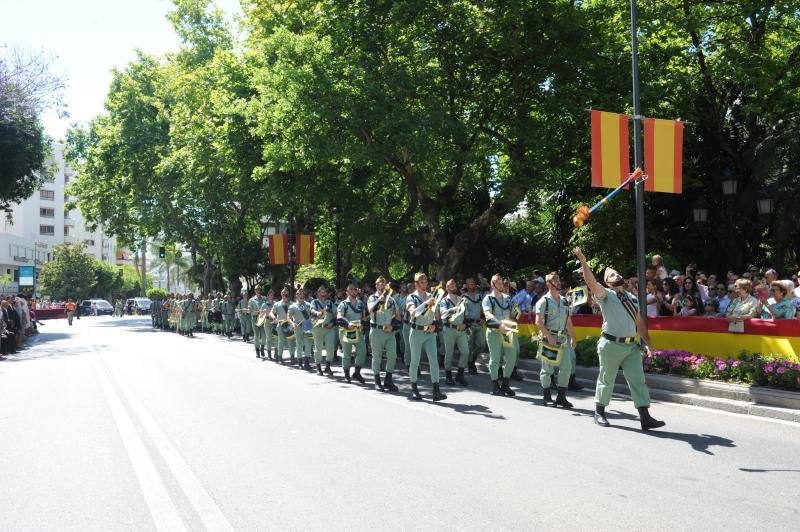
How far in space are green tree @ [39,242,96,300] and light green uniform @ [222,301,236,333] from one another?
60.6 metres

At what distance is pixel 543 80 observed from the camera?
20.4 metres

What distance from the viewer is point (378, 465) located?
671cm

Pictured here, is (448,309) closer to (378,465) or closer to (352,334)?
(352,334)

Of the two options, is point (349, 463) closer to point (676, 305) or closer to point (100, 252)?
point (676, 305)

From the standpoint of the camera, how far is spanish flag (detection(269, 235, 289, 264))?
30953 mm

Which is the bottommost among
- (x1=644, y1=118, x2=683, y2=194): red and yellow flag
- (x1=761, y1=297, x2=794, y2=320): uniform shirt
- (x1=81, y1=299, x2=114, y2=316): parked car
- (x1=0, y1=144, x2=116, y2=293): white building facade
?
(x1=81, y1=299, x2=114, y2=316): parked car

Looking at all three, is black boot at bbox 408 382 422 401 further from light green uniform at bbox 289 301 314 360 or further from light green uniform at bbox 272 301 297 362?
light green uniform at bbox 272 301 297 362

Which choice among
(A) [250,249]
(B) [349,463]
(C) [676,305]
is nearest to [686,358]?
(C) [676,305]

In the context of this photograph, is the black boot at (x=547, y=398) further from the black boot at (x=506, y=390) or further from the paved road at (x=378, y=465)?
the black boot at (x=506, y=390)

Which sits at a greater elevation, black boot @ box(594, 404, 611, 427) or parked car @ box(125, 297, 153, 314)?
Result: black boot @ box(594, 404, 611, 427)

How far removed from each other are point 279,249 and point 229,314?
359cm

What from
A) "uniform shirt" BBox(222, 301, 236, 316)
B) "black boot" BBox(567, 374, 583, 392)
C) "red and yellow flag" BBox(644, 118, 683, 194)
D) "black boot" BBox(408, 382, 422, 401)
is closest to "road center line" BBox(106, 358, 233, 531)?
"black boot" BBox(408, 382, 422, 401)

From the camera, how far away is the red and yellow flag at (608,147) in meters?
13.1

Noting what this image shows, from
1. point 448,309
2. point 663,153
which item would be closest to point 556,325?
point 448,309
